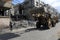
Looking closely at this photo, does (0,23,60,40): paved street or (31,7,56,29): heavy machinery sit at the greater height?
(31,7,56,29): heavy machinery

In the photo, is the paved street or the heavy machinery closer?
the paved street

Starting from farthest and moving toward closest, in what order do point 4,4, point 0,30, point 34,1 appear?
1. point 34,1
2. point 4,4
3. point 0,30

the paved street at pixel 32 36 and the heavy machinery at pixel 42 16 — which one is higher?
the heavy machinery at pixel 42 16

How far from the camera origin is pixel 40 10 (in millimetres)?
26016

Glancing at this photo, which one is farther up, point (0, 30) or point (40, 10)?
point (40, 10)

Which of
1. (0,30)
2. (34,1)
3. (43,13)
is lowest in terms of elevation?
(0,30)

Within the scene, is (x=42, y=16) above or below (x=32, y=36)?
above

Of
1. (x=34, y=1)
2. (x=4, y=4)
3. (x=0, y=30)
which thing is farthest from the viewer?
(x=34, y=1)

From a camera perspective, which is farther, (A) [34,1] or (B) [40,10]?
(A) [34,1]

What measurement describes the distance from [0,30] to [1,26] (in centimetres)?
109

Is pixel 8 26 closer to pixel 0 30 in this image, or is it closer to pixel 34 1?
pixel 0 30

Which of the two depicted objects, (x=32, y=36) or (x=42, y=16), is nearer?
(x=32, y=36)

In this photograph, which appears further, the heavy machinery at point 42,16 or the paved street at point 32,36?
the heavy machinery at point 42,16

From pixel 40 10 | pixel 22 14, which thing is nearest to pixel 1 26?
pixel 40 10
